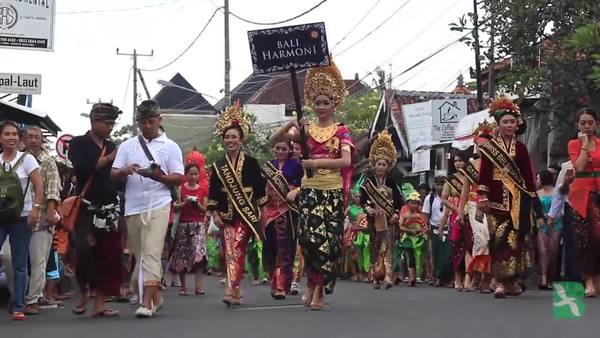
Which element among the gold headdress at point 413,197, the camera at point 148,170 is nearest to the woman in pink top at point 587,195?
the camera at point 148,170

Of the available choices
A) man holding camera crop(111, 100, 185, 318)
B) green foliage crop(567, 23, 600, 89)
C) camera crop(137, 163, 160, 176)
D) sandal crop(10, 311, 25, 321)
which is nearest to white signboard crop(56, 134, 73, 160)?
sandal crop(10, 311, 25, 321)

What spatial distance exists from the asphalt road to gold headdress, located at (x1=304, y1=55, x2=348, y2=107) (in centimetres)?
208

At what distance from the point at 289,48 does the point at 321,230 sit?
6.07 feet

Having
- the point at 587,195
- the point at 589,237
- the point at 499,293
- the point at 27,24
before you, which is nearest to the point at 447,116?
the point at 27,24

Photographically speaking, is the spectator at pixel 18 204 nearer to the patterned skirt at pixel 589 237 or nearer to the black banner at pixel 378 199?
the patterned skirt at pixel 589 237

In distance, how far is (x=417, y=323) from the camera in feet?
31.4

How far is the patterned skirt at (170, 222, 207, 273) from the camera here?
50.7 feet

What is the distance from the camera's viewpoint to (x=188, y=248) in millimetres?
15594

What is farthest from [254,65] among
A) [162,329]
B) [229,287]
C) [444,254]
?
[444,254]

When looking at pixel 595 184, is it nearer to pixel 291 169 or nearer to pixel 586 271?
pixel 586 271

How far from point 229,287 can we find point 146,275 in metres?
1.97

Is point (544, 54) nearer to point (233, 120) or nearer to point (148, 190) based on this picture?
point (233, 120)

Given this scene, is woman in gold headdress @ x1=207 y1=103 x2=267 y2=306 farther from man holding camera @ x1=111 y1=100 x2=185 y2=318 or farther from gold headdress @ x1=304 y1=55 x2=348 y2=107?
man holding camera @ x1=111 y1=100 x2=185 y2=318

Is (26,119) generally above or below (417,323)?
above
